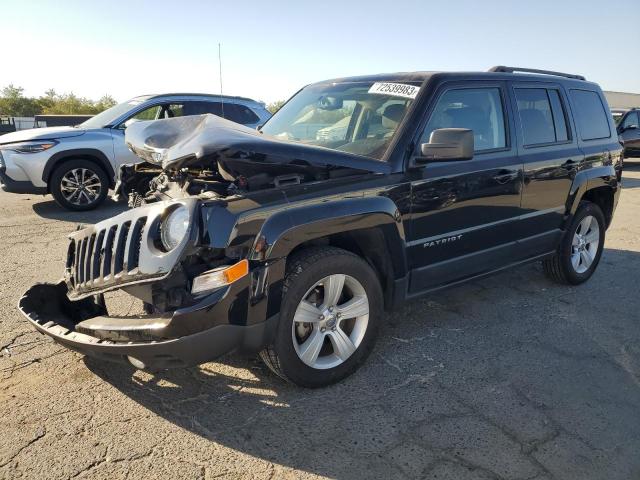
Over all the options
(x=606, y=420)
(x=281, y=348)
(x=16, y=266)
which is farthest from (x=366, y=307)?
(x=16, y=266)

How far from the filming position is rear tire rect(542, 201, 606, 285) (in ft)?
15.8

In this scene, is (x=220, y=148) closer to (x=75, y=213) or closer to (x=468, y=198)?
(x=468, y=198)

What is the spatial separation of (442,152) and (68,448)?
104 inches

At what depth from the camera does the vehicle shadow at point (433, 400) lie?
2.50m

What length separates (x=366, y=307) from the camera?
3121 mm

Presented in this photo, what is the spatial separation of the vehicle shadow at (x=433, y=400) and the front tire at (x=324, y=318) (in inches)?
6.3

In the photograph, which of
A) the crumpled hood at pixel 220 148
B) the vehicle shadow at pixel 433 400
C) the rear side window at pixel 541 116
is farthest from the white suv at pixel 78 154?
the vehicle shadow at pixel 433 400

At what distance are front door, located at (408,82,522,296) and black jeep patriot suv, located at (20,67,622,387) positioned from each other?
0.01 metres

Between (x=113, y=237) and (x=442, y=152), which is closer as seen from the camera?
(x=113, y=237)

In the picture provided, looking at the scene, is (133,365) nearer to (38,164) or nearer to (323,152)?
(323,152)

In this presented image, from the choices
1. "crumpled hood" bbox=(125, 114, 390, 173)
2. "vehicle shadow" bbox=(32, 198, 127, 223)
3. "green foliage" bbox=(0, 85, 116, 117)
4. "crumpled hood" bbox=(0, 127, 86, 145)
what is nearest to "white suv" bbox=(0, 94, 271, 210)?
"crumpled hood" bbox=(0, 127, 86, 145)

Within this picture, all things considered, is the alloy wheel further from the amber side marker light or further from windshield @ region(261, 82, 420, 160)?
windshield @ region(261, 82, 420, 160)

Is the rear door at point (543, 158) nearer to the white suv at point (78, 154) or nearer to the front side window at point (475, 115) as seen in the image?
the front side window at point (475, 115)

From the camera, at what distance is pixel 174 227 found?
2574 mm
